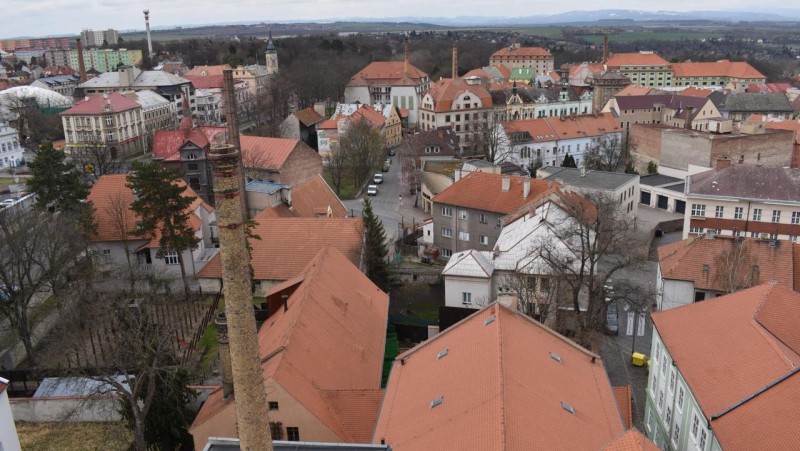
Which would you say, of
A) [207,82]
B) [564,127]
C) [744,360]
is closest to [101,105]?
[207,82]

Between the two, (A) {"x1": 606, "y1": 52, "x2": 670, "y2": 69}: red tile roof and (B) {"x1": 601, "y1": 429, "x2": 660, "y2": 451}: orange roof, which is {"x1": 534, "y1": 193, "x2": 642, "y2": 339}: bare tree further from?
Answer: (A) {"x1": 606, "y1": 52, "x2": 670, "y2": 69}: red tile roof

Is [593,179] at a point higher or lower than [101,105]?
lower

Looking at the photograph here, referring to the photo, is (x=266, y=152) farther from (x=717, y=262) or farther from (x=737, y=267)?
(x=737, y=267)

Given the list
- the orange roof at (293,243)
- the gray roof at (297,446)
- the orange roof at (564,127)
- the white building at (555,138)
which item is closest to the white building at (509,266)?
the orange roof at (293,243)

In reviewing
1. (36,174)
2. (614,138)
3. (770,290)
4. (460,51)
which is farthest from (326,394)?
(460,51)

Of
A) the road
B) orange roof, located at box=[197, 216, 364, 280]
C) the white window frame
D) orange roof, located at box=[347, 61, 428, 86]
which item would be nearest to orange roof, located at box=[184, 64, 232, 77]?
orange roof, located at box=[347, 61, 428, 86]

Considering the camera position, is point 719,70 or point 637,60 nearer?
point 719,70
